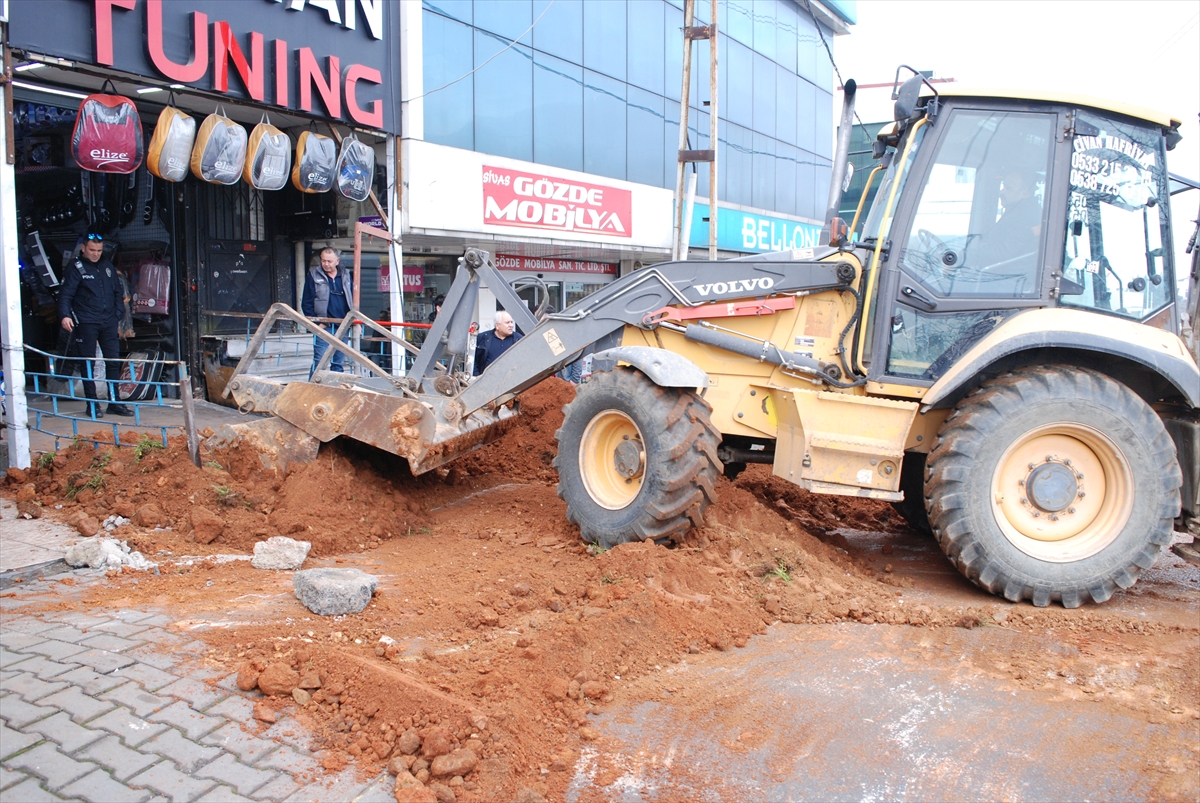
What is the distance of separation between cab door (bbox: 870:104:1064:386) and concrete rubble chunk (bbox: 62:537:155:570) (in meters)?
4.66

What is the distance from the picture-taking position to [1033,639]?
455cm

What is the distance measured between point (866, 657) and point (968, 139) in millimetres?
3142

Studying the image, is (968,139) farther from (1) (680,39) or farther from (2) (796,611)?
(1) (680,39)

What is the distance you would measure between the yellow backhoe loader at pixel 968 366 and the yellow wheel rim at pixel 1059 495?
1cm

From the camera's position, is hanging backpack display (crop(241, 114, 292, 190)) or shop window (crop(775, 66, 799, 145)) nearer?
hanging backpack display (crop(241, 114, 292, 190))

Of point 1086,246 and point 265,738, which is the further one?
point 1086,246

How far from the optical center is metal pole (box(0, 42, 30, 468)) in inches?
274

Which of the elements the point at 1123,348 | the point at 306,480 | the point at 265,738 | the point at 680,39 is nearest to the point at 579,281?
the point at 680,39

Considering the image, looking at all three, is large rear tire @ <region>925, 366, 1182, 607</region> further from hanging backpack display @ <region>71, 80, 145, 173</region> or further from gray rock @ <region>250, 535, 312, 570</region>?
hanging backpack display @ <region>71, 80, 145, 173</region>

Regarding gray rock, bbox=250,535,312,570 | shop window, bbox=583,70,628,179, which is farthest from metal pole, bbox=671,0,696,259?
gray rock, bbox=250,535,312,570

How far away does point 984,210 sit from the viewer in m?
5.28

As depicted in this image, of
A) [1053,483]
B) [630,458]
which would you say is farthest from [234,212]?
[1053,483]

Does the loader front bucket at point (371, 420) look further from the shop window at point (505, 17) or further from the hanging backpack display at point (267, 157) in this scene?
the shop window at point (505, 17)

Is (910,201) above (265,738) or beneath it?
above
